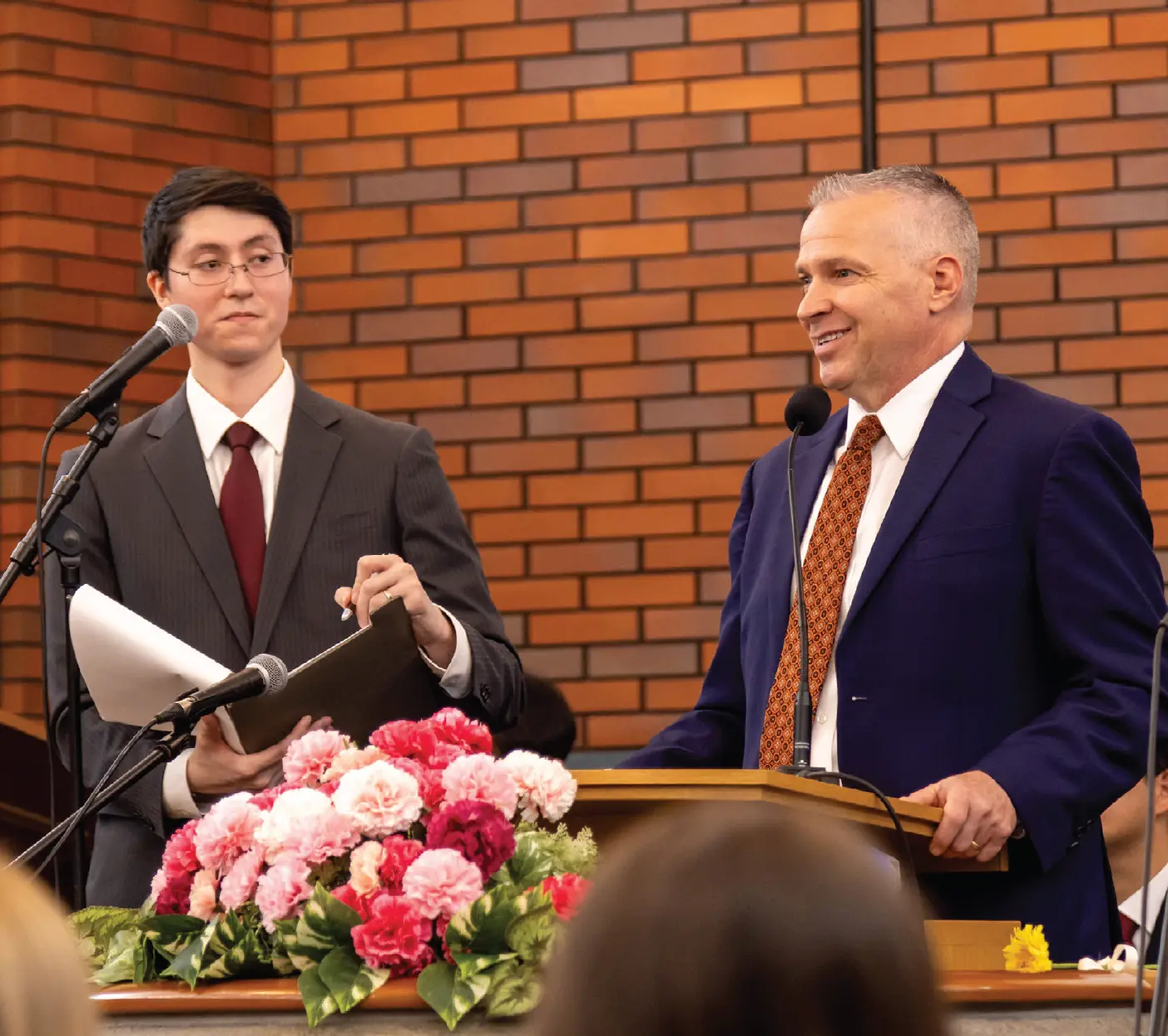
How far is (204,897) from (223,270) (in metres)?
1.31

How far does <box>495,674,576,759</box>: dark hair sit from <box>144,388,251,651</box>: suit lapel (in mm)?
1200

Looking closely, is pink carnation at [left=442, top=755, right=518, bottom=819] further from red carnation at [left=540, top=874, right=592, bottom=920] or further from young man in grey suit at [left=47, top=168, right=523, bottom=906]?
young man in grey suit at [left=47, top=168, right=523, bottom=906]

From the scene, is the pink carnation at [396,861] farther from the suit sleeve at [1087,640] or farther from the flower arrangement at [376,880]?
the suit sleeve at [1087,640]

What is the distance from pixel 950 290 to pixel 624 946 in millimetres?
2246

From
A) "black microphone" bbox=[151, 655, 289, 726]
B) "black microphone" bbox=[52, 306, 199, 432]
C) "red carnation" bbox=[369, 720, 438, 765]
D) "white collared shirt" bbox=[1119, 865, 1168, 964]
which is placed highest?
"black microphone" bbox=[52, 306, 199, 432]

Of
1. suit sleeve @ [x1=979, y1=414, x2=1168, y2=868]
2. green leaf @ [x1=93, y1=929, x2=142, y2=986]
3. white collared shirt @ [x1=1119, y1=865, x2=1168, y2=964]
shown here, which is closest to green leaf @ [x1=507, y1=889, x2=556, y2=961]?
green leaf @ [x1=93, y1=929, x2=142, y2=986]

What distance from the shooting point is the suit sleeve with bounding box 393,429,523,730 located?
2855 millimetres

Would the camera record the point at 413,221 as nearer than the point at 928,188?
No

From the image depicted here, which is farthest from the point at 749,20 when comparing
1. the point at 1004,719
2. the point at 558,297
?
the point at 1004,719

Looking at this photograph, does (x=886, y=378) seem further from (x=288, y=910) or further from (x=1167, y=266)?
(x=1167, y=266)

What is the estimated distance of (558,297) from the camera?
15.5ft

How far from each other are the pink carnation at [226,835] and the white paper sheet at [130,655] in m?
0.24

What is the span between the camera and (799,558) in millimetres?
2592

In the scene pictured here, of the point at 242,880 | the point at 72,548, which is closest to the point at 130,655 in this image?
the point at 72,548
